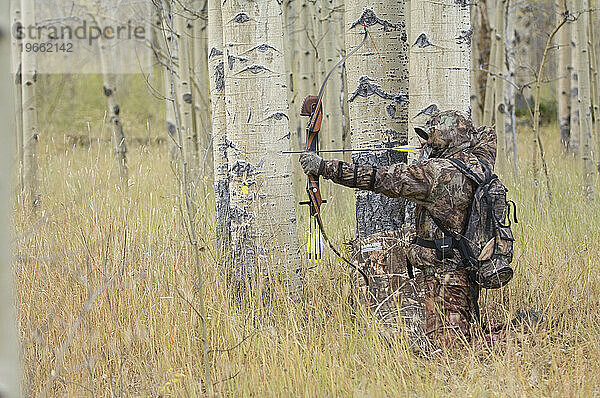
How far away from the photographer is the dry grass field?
2896 millimetres

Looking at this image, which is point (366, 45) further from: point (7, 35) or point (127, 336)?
point (7, 35)

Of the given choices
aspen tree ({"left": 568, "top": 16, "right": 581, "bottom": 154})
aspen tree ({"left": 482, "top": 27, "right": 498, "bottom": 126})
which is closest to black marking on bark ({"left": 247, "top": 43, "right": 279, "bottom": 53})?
aspen tree ({"left": 482, "top": 27, "right": 498, "bottom": 126})

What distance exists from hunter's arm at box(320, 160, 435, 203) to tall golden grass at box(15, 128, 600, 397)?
2.21ft

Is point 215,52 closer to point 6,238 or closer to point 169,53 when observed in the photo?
point 169,53

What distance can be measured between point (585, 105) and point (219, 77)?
441 cm

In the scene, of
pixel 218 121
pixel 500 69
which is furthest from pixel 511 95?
pixel 218 121

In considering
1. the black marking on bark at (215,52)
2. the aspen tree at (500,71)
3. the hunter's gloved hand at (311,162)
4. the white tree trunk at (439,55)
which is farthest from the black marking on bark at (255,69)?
the aspen tree at (500,71)

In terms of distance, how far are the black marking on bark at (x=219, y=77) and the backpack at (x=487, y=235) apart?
1.97m

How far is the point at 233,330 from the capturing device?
10.7 ft

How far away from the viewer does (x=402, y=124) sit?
3.97 meters

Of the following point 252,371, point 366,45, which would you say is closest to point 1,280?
point 252,371

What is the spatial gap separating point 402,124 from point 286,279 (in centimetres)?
116

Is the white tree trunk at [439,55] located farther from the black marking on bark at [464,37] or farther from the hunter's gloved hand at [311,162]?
the hunter's gloved hand at [311,162]

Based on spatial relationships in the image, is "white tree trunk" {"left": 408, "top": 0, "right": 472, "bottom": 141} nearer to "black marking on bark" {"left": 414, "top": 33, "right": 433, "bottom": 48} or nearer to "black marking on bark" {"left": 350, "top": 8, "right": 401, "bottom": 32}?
"black marking on bark" {"left": 414, "top": 33, "right": 433, "bottom": 48}
